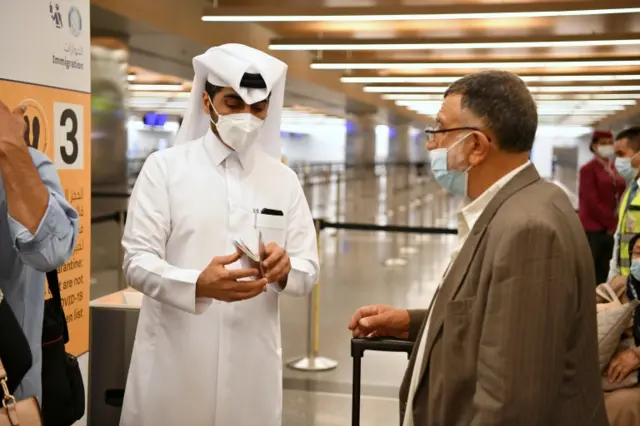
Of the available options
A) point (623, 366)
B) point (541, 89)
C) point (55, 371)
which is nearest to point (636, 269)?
point (623, 366)

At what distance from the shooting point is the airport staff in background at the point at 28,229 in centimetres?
189

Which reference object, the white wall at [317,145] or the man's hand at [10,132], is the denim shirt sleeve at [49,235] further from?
the white wall at [317,145]

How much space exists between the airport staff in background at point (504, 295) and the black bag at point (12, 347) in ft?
3.11

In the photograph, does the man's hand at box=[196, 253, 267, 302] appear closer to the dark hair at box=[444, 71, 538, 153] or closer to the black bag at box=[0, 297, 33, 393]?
the black bag at box=[0, 297, 33, 393]

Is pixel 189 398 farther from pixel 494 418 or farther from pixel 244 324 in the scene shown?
pixel 494 418

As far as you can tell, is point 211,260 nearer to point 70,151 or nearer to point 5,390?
point 5,390

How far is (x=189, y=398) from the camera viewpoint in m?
2.29

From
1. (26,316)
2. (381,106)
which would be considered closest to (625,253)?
(26,316)

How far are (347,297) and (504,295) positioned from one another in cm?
649

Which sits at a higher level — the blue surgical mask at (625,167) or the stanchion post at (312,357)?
the blue surgical mask at (625,167)

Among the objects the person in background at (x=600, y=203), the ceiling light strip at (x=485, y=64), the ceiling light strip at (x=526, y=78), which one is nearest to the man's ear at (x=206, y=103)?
the person in background at (x=600, y=203)

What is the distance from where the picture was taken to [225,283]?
82.3 inches

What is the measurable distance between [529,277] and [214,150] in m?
1.19

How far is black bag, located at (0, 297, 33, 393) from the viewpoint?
1817 mm
